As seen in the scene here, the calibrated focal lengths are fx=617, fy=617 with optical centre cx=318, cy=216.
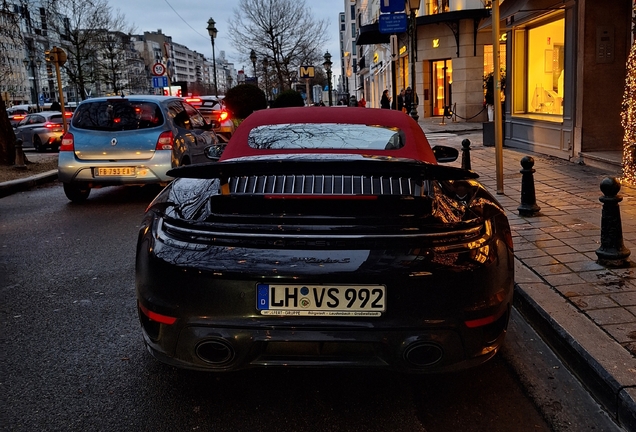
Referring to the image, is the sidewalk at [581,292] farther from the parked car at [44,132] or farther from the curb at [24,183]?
the parked car at [44,132]

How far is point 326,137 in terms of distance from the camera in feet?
14.1

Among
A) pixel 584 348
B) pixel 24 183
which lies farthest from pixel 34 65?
pixel 584 348

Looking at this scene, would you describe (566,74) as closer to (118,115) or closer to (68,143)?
(118,115)

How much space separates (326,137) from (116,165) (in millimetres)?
5966

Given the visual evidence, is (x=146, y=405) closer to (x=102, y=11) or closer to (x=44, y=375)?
(x=44, y=375)

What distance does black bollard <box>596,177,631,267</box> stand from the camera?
4.84 metres

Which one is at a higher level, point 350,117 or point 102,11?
point 102,11

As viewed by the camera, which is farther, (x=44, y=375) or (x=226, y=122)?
(x=226, y=122)

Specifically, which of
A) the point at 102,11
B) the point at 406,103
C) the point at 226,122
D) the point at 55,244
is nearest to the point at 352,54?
the point at 102,11

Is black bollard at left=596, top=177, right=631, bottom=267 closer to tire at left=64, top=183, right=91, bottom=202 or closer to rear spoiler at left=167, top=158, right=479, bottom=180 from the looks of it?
rear spoiler at left=167, top=158, right=479, bottom=180

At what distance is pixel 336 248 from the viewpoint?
8.75 feet

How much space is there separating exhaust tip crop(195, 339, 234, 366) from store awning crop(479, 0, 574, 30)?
35.5 feet

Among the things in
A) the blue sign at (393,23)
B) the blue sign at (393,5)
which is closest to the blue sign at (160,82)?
the blue sign at (393,23)

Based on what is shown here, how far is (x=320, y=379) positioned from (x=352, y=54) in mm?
104687
